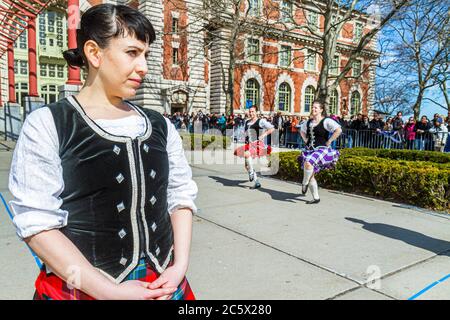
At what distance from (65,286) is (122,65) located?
0.80 metres

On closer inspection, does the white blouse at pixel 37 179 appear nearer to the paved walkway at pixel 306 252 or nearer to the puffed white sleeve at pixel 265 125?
the paved walkway at pixel 306 252

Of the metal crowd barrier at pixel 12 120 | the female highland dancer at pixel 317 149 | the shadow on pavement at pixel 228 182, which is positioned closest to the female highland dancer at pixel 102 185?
the female highland dancer at pixel 317 149

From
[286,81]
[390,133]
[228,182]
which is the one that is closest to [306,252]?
[228,182]

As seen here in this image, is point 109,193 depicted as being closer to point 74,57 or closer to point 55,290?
point 55,290

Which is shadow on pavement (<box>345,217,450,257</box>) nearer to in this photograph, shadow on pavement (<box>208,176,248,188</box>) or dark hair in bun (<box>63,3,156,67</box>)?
shadow on pavement (<box>208,176,248,188</box>)

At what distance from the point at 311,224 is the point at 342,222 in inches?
21.3

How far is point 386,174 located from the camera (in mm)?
7441

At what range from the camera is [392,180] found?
23.9 feet

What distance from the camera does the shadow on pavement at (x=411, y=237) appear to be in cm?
445

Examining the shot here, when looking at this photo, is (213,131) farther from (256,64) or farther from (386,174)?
(386,174)

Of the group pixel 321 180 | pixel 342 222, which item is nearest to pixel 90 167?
pixel 342 222

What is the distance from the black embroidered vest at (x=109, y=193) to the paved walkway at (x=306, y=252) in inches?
75.2

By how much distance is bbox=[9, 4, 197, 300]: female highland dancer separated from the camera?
1.12m

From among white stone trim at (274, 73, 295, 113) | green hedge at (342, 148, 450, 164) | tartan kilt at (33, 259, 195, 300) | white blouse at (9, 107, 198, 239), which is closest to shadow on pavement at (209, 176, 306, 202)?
green hedge at (342, 148, 450, 164)
